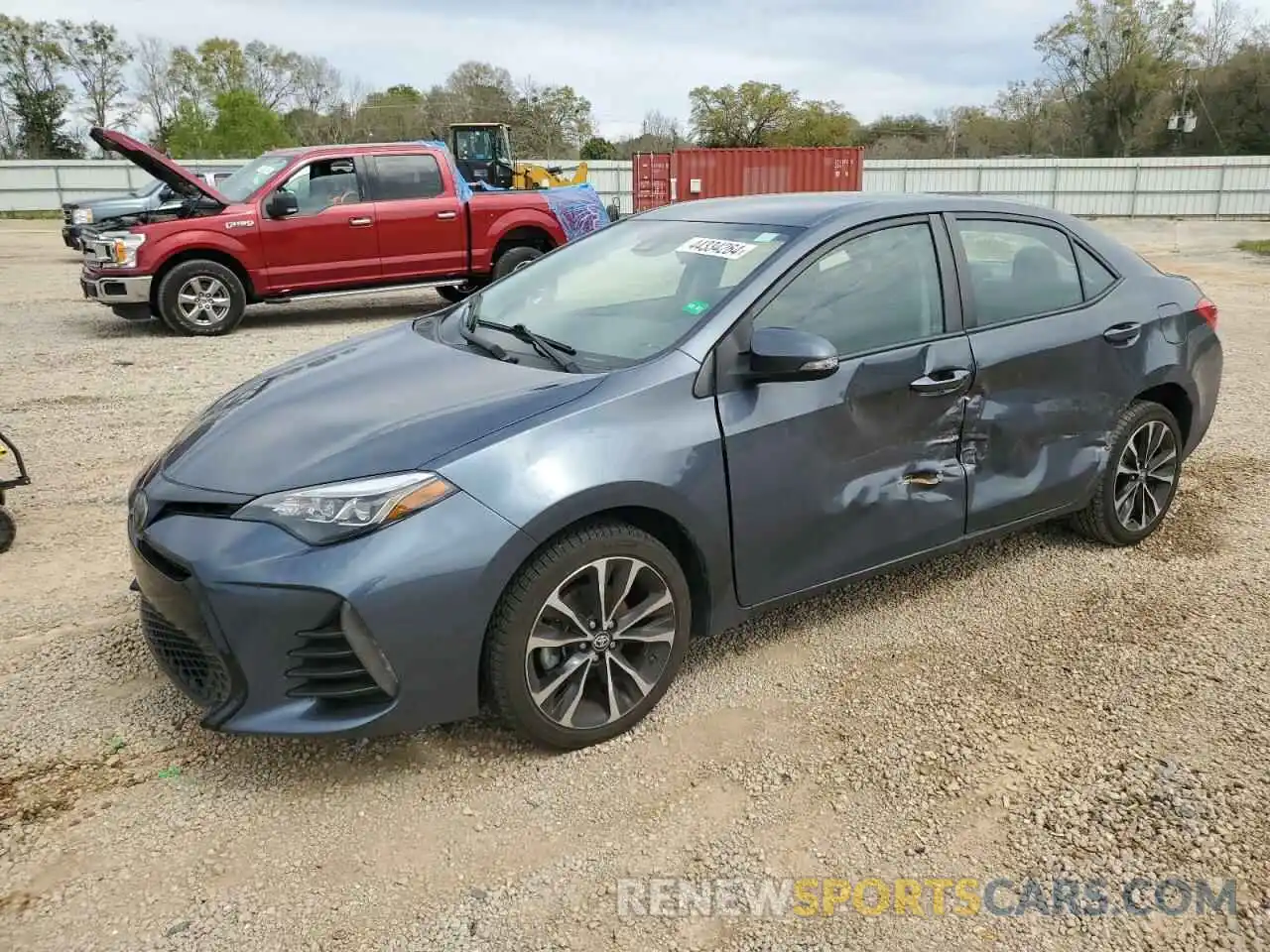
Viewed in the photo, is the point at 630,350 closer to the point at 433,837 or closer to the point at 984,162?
the point at 433,837

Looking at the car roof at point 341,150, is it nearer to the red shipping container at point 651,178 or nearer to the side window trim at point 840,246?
the side window trim at point 840,246

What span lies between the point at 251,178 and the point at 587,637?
949 cm

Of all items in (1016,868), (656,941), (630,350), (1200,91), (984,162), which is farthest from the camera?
(1200,91)

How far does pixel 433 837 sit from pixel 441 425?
111 cm

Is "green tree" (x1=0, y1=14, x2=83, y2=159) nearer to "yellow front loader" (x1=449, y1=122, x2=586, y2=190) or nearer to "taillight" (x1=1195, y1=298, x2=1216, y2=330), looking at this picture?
"yellow front loader" (x1=449, y1=122, x2=586, y2=190)

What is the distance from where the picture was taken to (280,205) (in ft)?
32.8

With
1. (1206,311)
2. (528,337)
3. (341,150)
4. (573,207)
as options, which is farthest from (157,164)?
(1206,311)

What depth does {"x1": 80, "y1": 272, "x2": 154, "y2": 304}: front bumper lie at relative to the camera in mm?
9711

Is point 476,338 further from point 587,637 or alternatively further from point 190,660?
point 190,660

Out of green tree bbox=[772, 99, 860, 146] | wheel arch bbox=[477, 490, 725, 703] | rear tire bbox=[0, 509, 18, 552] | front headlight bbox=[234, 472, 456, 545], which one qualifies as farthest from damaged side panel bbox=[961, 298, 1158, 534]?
green tree bbox=[772, 99, 860, 146]

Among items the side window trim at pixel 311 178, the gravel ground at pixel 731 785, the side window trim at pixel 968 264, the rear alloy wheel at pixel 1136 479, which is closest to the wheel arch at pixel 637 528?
the gravel ground at pixel 731 785

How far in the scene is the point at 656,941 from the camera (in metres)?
2.24

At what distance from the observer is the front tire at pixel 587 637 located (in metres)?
2.69

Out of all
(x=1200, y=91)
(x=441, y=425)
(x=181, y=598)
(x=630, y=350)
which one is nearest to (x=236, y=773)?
(x=181, y=598)
